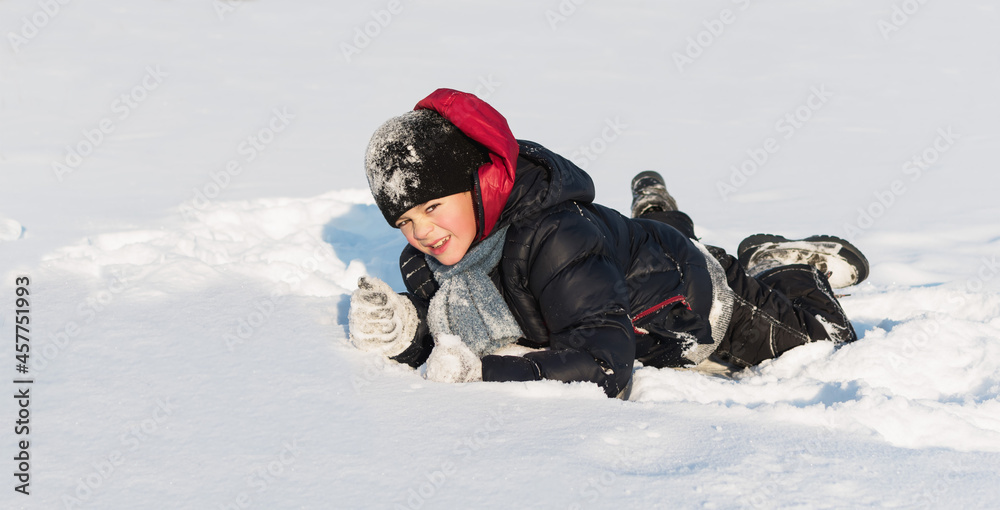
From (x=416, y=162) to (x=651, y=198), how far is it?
6.73 feet

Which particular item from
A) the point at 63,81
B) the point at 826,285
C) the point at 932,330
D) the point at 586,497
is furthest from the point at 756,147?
the point at 63,81

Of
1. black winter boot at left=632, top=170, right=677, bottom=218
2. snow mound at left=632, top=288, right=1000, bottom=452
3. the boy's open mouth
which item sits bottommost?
snow mound at left=632, top=288, right=1000, bottom=452

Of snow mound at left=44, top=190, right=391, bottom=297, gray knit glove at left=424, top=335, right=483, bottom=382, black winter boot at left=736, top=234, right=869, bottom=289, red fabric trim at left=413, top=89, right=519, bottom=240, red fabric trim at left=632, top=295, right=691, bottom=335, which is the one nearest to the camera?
gray knit glove at left=424, top=335, right=483, bottom=382

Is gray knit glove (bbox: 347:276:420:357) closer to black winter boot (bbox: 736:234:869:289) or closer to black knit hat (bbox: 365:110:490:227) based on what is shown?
black knit hat (bbox: 365:110:490:227)

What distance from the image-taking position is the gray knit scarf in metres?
2.12

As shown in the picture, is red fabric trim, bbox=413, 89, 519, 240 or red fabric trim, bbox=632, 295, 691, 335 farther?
red fabric trim, bbox=632, 295, 691, 335

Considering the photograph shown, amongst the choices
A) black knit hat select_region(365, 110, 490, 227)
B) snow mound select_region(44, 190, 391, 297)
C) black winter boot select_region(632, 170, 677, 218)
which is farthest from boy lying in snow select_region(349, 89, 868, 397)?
black winter boot select_region(632, 170, 677, 218)

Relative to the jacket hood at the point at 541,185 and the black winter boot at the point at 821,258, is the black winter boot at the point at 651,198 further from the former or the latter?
the jacket hood at the point at 541,185

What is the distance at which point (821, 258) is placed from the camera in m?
3.24

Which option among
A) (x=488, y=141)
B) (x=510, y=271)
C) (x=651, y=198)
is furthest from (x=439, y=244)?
(x=651, y=198)

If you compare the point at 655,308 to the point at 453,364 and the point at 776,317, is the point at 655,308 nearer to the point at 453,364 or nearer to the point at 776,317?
the point at 776,317

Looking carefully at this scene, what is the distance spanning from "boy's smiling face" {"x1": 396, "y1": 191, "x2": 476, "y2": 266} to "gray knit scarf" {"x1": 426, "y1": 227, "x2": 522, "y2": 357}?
0.05 m

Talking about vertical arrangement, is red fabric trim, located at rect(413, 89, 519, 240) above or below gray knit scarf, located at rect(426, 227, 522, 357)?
above

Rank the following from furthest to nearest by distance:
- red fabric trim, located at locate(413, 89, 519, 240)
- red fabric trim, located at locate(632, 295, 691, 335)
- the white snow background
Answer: red fabric trim, located at locate(632, 295, 691, 335) < red fabric trim, located at locate(413, 89, 519, 240) < the white snow background
